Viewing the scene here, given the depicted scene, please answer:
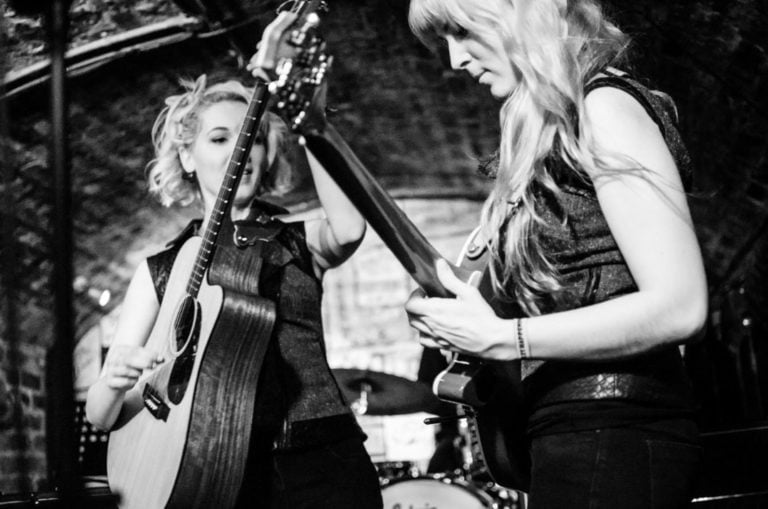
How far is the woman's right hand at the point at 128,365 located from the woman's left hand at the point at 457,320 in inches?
37.9

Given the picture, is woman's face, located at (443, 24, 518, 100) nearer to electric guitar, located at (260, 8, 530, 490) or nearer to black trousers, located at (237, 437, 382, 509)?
electric guitar, located at (260, 8, 530, 490)

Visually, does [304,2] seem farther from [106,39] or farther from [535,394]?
[106,39]

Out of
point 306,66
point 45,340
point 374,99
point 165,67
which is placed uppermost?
point 306,66

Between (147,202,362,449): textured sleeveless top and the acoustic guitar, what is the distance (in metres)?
0.05

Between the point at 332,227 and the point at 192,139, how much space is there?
28.7 inches

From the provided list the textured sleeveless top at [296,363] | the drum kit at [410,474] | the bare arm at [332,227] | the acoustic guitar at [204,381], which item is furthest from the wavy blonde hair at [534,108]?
the drum kit at [410,474]

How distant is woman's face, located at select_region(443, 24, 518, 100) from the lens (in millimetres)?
1736

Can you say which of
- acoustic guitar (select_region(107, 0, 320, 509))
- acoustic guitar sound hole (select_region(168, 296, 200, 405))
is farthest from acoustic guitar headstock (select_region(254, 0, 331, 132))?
acoustic guitar sound hole (select_region(168, 296, 200, 405))

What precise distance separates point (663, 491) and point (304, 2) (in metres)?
1.20

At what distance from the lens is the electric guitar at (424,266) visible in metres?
1.66

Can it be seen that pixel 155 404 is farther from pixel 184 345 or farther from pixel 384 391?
pixel 384 391

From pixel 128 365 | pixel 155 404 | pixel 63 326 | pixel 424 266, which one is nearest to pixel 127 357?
pixel 128 365

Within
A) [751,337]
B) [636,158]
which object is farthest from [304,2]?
[751,337]

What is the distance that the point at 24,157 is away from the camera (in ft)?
18.7
